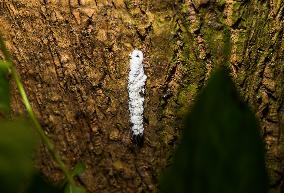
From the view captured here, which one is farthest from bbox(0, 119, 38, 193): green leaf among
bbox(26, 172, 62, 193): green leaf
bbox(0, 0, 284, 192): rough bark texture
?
bbox(0, 0, 284, 192): rough bark texture

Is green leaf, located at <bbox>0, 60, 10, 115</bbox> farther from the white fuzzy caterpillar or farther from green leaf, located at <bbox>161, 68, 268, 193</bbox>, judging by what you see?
the white fuzzy caterpillar

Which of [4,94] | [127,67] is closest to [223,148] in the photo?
[4,94]

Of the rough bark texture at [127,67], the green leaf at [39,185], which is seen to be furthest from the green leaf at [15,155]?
the rough bark texture at [127,67]

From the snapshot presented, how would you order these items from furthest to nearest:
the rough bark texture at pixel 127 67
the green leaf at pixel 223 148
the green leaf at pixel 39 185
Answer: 1. the rough bark texture at pixel 127 67
2. the green leaf at pixel 39 185
3. the green leaf at pixel 223 148

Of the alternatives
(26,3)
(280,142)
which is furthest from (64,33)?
(280,142)

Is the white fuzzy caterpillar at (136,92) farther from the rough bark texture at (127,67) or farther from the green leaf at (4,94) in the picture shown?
the green leaf at (4,94)

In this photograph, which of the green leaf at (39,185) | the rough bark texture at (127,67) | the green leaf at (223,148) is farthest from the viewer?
the rough bark texture at (127,67)

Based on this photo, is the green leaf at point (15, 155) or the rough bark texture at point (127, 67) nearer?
the green leaf at point (15, 155)
